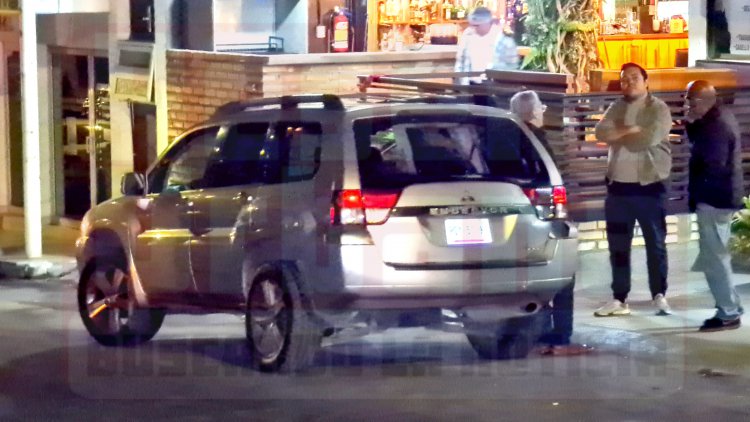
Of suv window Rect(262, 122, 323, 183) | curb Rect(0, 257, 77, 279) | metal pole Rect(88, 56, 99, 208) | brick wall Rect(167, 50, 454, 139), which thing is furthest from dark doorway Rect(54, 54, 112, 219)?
suv window Rect(262, 122, 323, 183)

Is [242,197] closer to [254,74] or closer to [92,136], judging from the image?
[254,74]

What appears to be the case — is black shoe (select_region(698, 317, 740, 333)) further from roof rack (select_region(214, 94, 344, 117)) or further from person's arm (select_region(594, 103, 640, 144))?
roof rack (select_region(214, 94, 344, 117))

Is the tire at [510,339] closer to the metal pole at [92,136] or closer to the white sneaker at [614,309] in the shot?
the white sneaker at [614,309]

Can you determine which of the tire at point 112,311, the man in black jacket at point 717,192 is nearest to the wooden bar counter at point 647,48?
the man in black jacket at point 717,192

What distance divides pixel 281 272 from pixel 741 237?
548 cm

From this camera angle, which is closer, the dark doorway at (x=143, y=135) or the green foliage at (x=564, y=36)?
the green foliage at (x=564, y=36)

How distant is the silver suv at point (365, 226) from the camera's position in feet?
26.8

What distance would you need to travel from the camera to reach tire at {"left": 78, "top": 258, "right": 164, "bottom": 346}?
9984 mm

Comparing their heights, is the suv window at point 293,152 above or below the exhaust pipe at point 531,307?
above

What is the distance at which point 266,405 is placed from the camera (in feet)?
25.7

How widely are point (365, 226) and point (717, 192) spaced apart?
2.96 m

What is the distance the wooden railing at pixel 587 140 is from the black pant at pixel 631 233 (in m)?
2.13

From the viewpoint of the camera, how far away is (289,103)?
29.1 ft

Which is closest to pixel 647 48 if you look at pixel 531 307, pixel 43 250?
pixel 43 250
